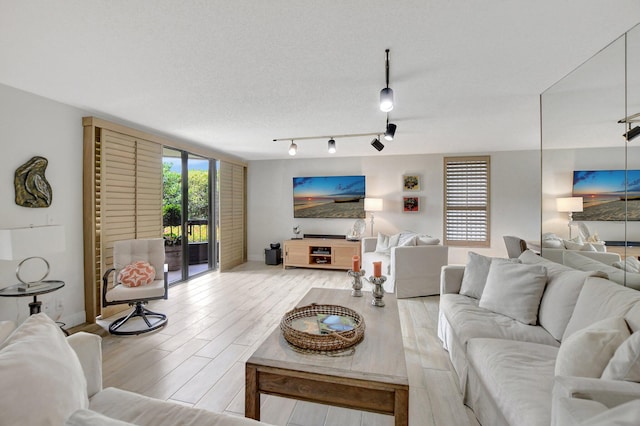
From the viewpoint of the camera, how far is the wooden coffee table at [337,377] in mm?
1248

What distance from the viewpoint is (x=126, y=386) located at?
2025 millimetres

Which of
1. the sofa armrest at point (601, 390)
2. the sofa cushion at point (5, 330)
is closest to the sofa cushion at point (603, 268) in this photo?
the sofa armrest at point (601, 390)

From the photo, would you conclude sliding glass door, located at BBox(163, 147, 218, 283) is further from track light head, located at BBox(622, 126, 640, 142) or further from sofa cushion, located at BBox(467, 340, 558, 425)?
track light head, located at BBox(622, 126, 640, 142)

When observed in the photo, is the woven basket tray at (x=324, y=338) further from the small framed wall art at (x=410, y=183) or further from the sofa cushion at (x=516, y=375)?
the small framed wall art at (x=410, y=183)

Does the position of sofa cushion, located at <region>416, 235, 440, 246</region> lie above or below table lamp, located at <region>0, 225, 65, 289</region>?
below

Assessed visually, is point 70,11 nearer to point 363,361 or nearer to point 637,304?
point 363,361

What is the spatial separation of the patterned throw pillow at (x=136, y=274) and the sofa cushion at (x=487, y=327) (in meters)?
3.09

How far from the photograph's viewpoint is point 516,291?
2.10 metres

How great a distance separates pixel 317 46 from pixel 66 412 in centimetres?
216

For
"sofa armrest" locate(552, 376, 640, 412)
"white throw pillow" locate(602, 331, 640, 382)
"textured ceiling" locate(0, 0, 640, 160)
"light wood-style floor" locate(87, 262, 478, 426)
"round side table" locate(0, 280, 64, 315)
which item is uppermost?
"textured ceiling" locate(0, 0, 640, 160)

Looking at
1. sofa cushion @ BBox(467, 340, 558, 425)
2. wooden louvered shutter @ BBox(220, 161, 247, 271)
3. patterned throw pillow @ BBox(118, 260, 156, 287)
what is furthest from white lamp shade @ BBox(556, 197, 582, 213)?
wooden louvered shutter @ BBox(220, 161, 247, 271)

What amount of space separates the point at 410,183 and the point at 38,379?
5774mm

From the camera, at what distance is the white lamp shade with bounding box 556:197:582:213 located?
2342mm

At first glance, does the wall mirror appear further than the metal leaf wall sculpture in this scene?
No
